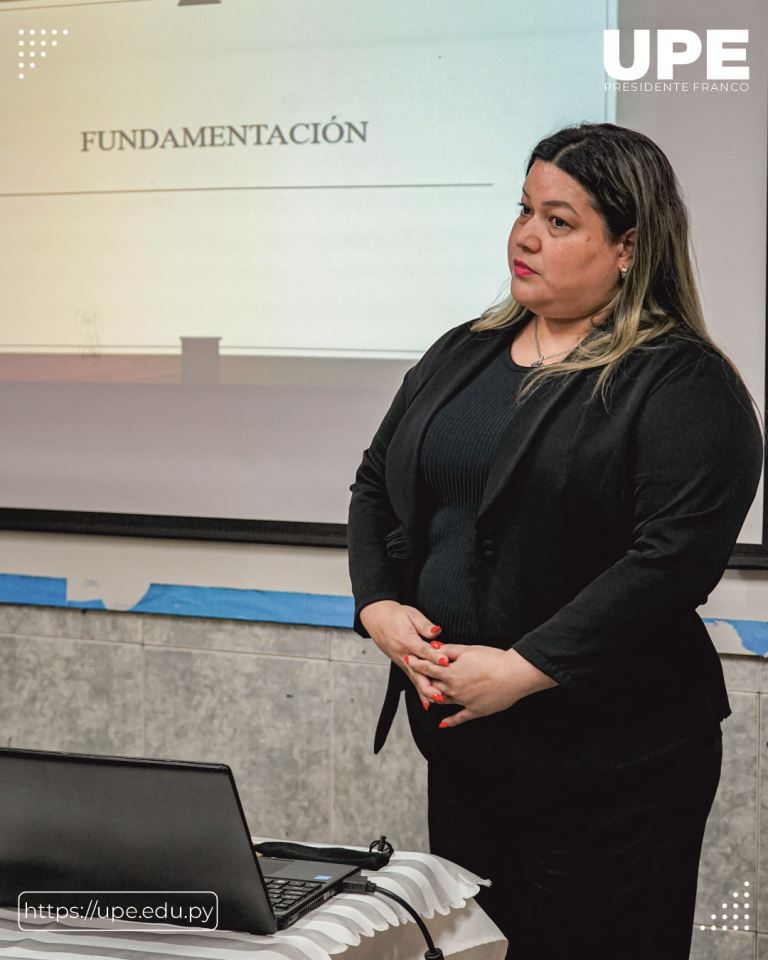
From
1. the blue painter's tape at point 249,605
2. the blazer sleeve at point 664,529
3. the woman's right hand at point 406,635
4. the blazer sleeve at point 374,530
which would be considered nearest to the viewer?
the blazer sleeve at point 664,529

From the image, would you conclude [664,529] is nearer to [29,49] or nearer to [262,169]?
[262,169]

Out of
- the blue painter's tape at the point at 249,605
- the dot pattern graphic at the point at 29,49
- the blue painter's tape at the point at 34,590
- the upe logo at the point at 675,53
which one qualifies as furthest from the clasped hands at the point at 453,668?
the dot pattern graphic at the point at 29,49

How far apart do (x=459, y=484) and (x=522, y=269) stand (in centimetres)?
29

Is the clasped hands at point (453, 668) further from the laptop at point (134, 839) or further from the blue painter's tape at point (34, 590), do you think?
the blue painter's tape at point (34, 590)

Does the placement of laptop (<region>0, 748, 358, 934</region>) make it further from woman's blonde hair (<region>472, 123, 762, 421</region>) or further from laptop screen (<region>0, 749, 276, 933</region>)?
woman's blonde hair (<region>472, 123, 762, 421</region>)

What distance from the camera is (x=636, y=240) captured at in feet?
5.07

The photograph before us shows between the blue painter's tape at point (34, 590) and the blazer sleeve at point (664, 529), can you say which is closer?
the blazer sleeve at point (664, 529)

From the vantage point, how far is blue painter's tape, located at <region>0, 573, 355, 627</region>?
8.52 ft

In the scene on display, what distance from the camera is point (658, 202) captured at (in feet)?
5.07

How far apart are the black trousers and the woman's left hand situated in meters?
0.09

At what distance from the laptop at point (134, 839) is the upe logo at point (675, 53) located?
1758mm

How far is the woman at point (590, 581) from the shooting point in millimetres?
1468

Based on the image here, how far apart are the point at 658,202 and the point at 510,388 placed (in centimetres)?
30

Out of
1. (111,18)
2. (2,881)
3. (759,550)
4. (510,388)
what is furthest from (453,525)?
(111,18)
